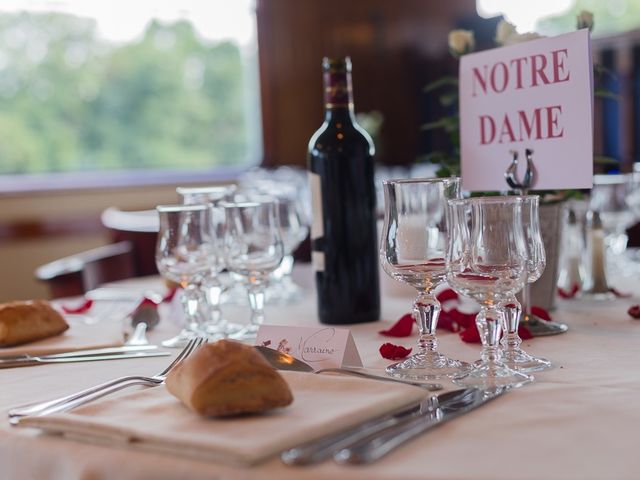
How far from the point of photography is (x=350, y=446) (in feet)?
2.45

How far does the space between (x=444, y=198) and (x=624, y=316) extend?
0.47 metres

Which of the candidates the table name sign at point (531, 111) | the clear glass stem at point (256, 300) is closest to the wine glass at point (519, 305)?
the table name sign at point (531, 111)

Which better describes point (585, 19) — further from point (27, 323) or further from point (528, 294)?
point (27, 323)

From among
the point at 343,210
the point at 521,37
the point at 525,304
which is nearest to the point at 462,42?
the point at 521,37

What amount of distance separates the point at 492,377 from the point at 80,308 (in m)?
0.94

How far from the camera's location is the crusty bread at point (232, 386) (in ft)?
2.75

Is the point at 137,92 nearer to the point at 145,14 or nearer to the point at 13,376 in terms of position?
the point at 145,14

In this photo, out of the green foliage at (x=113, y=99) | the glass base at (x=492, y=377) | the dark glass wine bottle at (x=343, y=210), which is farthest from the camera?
the green foliage at (x=113, y=99)

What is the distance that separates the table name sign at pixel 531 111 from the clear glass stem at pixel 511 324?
32cm

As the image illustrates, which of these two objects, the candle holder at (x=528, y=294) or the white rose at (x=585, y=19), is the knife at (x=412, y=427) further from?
the white rose at (x=585, y=19)

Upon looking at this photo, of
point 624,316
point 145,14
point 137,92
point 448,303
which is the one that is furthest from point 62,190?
point 624,316

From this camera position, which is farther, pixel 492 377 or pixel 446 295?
pixel 446 295

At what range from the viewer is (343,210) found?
1.47m

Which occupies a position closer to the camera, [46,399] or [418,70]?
[46,399]
